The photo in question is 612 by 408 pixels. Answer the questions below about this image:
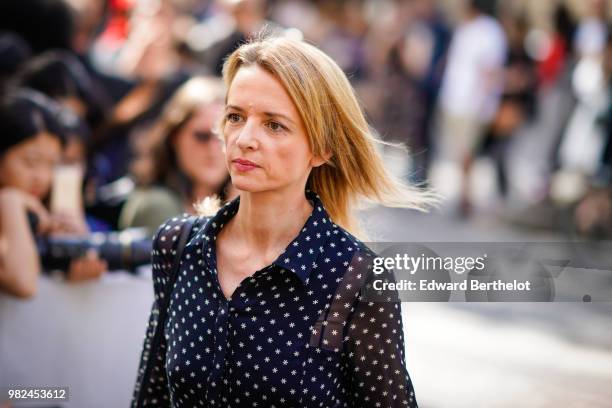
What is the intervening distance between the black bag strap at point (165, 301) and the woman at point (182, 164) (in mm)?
1713

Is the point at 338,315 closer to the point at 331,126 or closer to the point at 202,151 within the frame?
the point at 331,126

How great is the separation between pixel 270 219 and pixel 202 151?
1.97m

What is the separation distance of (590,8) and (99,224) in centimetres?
653

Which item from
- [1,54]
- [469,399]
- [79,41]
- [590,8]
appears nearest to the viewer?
[469,399]

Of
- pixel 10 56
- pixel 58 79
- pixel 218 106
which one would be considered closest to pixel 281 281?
pixel 218 106

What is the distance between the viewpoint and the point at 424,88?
10.7 meters

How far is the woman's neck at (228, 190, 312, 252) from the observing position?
2.39m

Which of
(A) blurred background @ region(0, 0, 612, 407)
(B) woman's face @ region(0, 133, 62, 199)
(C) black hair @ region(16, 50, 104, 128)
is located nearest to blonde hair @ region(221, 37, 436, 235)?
(A) blurred background @ region(0, 0, 612, 407)

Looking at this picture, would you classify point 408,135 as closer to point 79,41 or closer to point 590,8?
point 590,8

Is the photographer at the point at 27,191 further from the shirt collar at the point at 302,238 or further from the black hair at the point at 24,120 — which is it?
the shirt collar at the point at 302,238

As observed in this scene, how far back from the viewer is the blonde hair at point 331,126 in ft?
7.50

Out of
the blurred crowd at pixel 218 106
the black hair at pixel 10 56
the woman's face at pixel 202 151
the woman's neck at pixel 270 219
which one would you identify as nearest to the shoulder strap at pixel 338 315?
the woman's neck at pixel 270 219

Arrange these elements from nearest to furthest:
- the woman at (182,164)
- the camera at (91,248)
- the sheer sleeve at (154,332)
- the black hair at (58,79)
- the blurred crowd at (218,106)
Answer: the sheer sleeve at (154,332) < the camera at (91,248) < the blurred crowd at (218,106) < the woman at (182,164) < the black hair at (58,79)

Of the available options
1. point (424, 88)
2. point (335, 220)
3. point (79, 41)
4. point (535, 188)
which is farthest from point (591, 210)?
point (335, 220)
